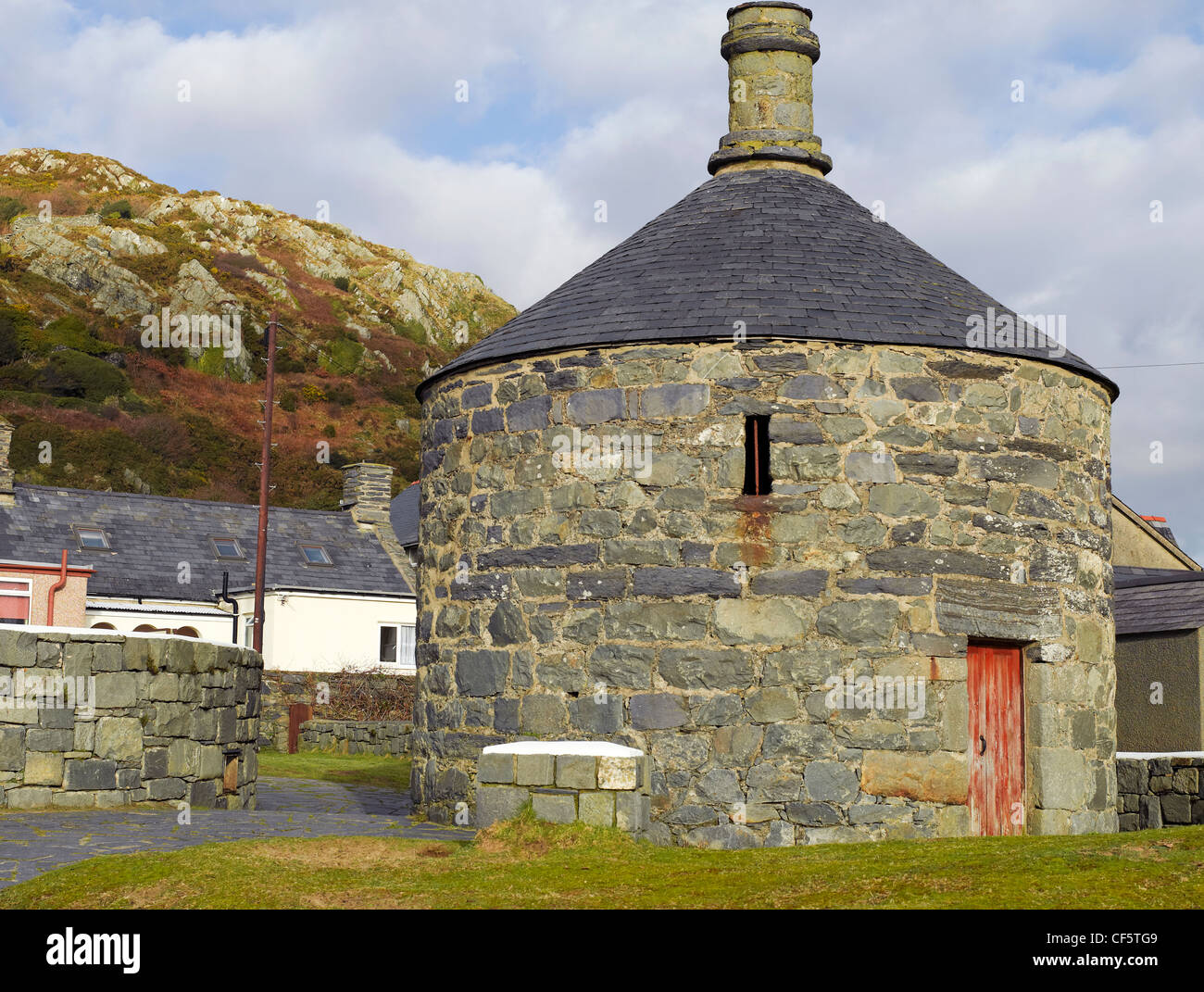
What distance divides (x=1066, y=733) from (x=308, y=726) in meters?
14.6

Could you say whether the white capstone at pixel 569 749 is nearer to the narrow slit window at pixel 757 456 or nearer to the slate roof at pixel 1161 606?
the narrow slit window at pixel 757 456

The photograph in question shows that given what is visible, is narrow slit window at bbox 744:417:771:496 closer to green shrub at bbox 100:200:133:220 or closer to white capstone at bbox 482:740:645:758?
white capstone at bbox 482:740:645:758

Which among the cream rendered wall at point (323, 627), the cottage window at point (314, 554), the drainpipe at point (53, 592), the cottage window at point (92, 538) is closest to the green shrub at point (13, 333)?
the cottage window at point (92, 538)

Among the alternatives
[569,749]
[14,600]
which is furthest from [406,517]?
[569,749]

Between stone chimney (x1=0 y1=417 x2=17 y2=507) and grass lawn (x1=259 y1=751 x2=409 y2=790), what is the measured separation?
11.3m

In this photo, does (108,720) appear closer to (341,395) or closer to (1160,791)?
(1160,791)

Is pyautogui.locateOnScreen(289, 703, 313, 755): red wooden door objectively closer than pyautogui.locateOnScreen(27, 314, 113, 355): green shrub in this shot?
Yes

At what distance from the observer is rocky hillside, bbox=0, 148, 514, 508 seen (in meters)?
51.7

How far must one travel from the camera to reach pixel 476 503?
38.9 ft

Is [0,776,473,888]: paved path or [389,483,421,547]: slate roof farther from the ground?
[389,483,421,547]: slate roof

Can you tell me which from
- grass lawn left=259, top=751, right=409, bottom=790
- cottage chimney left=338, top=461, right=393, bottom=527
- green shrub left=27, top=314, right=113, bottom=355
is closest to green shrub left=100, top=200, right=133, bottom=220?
green shrub left=27, top=314, right=113, bottom=355
